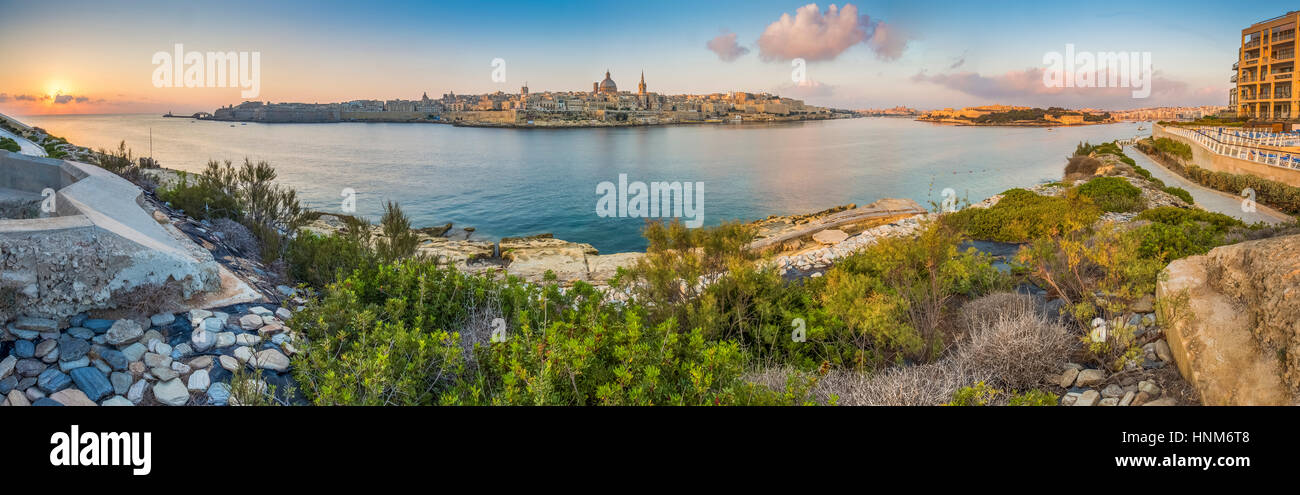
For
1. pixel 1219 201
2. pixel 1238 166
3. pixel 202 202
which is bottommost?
pixel 202 202

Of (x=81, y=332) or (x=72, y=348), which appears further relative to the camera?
(x=81, y=332)

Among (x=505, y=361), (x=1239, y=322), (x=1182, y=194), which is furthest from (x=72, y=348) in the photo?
(x=1182, y=194)

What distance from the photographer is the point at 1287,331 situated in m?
2.69

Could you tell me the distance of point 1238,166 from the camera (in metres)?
15.3

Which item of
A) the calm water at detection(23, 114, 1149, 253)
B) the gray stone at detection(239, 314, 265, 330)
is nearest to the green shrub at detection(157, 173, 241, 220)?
the gray stone at detection(239, 314, 265, 330)

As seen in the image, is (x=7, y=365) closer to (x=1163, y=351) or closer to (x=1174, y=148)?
(x=1163, y=351)

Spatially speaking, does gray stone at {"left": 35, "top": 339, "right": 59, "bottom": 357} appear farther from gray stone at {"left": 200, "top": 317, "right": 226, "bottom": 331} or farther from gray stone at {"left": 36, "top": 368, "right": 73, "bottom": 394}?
gray stone at {"left": 200, "top": 317, "right": 226, "bottom": 331}

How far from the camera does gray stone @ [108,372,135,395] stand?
280 centimetres

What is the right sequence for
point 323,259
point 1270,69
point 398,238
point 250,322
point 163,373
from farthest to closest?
point 1270,69
point 398,238
point 323,259
point 250,322
point 163,373

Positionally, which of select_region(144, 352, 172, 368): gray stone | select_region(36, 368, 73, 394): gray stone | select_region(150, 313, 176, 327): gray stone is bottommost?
select_region(36, 368, 73, 394): gray stone

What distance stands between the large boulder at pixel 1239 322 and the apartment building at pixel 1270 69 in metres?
24.1

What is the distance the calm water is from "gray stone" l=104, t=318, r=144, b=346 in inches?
363

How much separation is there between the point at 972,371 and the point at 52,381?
15.7 feet
